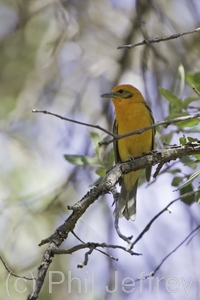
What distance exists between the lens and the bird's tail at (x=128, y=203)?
208 inches

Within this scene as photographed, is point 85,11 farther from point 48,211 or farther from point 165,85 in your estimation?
point 48,211

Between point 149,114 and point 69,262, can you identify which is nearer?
point 149,114

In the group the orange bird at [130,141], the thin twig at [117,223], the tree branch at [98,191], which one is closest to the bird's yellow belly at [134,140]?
the orange bird at [130,141]

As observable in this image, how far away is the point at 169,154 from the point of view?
3564mm

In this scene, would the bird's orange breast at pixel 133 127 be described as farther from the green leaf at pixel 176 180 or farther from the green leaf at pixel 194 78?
the green leaf at pixel 194 78

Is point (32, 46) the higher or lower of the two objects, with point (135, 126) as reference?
higher

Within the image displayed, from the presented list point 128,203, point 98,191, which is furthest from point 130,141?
point 98,191

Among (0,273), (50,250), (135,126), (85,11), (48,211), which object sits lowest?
(50,250)

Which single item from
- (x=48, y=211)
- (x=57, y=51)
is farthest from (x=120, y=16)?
(x=48, y=211)

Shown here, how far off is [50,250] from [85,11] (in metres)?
4.91

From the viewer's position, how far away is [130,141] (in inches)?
208

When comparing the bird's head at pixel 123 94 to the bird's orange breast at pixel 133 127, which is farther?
the bird's head at pixel 123 94

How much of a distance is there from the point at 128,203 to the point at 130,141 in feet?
2.23

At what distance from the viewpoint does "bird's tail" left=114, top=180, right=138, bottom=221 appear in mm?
5272
